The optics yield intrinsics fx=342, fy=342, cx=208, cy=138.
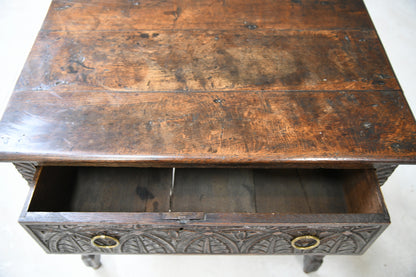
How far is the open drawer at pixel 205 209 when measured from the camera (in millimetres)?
786

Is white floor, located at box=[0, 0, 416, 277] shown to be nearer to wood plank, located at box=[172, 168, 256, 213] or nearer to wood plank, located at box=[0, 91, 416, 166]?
wood plank, located at box=[172, 168, 256, 213]

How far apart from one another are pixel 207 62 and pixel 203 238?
48cm

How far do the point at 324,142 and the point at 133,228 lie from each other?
497 millimetres

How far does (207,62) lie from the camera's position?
3.19 ft

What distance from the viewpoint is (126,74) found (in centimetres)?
94

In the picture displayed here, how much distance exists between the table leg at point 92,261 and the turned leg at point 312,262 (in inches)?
26.7

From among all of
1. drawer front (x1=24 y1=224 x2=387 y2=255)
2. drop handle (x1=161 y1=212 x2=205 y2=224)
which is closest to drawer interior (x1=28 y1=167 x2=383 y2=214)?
drawer front (x1=24 y1=224 x2=387 y2=255)

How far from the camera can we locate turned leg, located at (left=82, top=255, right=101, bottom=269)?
3.51ft

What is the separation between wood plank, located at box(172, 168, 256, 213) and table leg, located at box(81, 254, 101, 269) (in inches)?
12.7

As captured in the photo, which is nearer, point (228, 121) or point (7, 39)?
point (228, 121)

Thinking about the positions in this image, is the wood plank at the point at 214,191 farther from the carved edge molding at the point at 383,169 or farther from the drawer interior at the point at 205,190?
the carved edge molding at the point at 383,169

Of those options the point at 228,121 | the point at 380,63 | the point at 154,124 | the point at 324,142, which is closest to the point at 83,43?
the point at 154,124

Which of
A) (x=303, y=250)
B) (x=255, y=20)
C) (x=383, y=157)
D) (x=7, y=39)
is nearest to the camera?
(x=383, y=157)

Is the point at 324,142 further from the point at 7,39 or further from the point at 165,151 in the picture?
the point at 7,39
